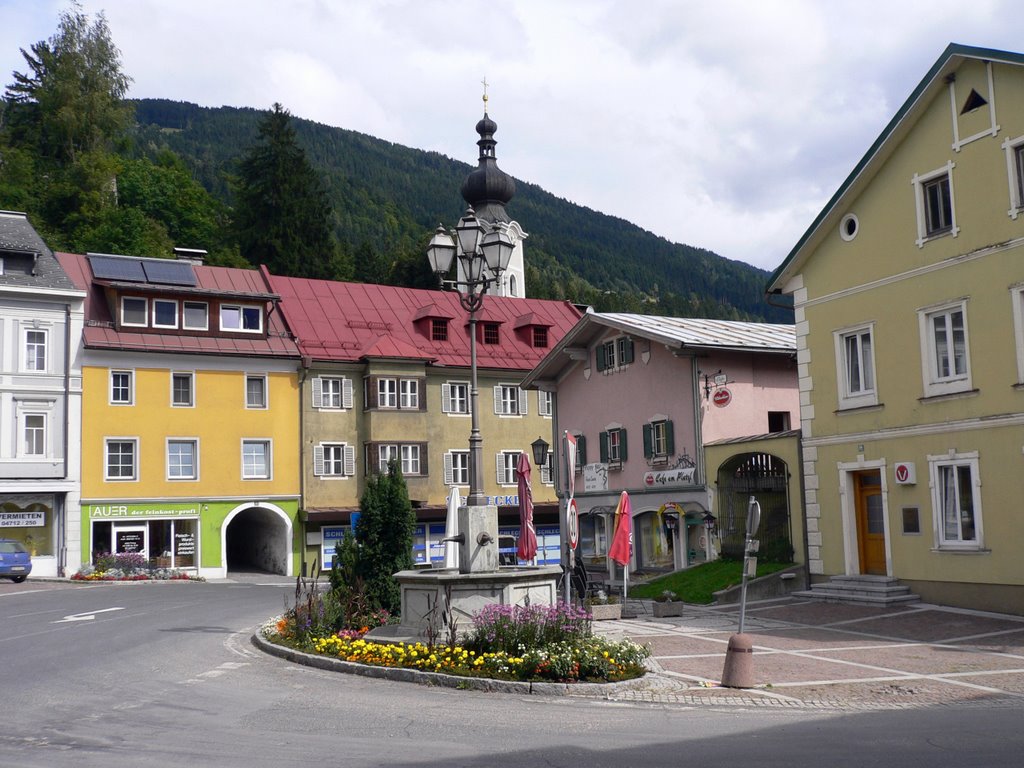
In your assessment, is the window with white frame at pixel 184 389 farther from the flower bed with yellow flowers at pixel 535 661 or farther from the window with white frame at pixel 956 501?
the flower bed with yellow flowers at pixel 535 661

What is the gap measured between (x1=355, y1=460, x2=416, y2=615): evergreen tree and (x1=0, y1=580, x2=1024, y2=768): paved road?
8.93 ft

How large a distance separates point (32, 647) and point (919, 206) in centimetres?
1868

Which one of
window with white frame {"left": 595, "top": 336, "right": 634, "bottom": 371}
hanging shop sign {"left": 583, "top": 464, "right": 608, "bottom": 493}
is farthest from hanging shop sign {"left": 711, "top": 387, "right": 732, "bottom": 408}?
hanging shop sign {"left": 583, "top": 464, "right": 608, "bottom": 493}

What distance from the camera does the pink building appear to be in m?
29.3

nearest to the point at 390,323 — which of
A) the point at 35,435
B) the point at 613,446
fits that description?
the point at 35,435

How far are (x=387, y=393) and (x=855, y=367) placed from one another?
2548 cm

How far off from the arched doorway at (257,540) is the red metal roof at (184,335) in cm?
644

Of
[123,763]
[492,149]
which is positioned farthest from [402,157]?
[123,763]

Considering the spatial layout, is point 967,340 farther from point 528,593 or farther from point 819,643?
point 528,593

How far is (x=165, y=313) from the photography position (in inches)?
1679

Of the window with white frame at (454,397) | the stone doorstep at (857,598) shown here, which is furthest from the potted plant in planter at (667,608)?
the window with white frame at (454,397)

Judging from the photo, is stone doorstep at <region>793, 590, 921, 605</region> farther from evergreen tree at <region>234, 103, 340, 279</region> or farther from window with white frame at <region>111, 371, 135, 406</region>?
evergreen tree at <region>234, 103, 340, 279</region>

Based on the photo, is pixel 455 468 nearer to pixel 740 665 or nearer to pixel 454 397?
pixel 454 397

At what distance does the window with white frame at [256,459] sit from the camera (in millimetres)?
43250
